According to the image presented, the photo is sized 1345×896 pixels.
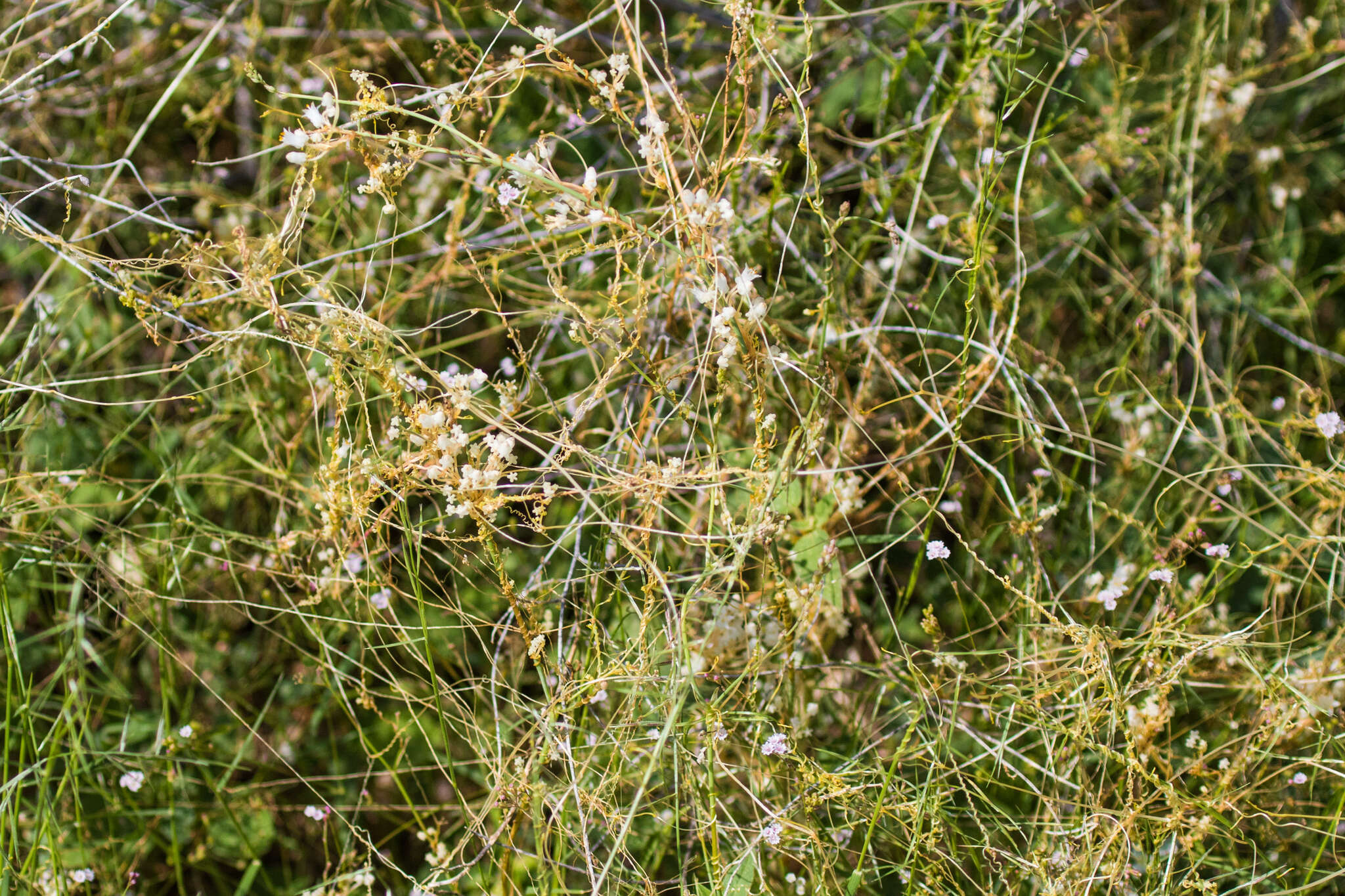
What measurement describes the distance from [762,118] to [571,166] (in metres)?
0.40

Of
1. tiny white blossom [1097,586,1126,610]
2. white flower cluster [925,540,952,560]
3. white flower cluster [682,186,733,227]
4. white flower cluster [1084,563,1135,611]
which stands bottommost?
white flower cluster [1084,563,1135,611]

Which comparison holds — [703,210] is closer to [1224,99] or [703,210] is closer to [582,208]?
[582,208]

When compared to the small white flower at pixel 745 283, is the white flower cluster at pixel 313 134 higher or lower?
higher

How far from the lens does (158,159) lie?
5.52ft

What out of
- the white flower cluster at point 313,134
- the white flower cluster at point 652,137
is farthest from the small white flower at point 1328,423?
the white flower cluster at point 313,134

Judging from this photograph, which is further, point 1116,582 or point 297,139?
point 1116,582

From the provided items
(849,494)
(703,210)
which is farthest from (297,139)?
(849,494)

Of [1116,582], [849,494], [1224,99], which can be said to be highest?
[1224,99]

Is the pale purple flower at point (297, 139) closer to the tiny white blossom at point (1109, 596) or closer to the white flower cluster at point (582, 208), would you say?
the white flower cluster at point (582, 208)

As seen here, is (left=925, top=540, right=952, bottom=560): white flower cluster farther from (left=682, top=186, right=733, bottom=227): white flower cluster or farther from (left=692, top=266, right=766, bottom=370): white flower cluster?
(left=682, top=186, right=733, bottom=227): white flower cluster

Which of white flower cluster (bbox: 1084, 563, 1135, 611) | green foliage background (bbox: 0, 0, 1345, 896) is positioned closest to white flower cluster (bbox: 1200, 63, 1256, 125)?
green foliage background (bbox: 0, 0, 1345, 896)

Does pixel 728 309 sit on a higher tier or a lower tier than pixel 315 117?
lower

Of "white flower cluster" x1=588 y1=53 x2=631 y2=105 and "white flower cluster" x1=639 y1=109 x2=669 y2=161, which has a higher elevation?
"white flower cluster" x1=588 y1=53 x2=631 y2=105

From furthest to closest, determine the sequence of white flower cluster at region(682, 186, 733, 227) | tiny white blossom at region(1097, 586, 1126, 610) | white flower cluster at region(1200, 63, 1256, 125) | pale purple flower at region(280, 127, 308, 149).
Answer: white flower cluster at region(1200, 63, 1256, 125)
tiny white blossom at region(1097, 586, 1126, 610)
white flower cluster at region(682, 186, 733, 227)
pale purple flower at region(280, 127, 308, 149)
